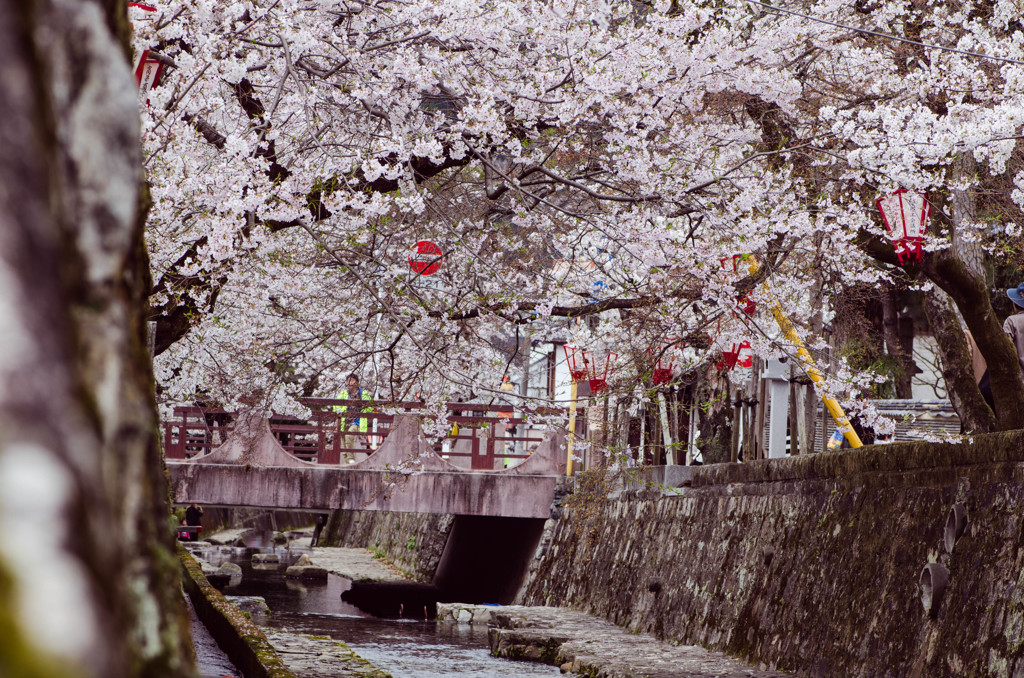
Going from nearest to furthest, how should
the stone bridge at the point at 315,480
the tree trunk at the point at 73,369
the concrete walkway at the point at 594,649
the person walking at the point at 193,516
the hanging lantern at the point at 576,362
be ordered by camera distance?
the tree trunk at the point at 73,369
the concrete walkway at the point at 594,649
the hanging lantern at the point at 576,362
the stone bridge at the point at 315,480
the person walking at the point at 193,516

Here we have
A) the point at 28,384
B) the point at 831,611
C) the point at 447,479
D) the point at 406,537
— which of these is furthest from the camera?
the point at 406,537

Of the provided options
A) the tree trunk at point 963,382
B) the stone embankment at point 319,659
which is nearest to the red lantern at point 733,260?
the tree trunk at point 963,382

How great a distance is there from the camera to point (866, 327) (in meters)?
14.0

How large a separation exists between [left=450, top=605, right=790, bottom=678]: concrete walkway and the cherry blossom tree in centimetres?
282

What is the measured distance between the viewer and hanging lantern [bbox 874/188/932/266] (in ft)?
24.1

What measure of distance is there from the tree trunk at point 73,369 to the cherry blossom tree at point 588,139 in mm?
5523

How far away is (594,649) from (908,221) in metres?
6.26

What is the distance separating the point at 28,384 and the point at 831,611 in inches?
347

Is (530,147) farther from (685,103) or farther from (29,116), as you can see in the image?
(29,116)

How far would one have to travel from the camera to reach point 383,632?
55.0 ft

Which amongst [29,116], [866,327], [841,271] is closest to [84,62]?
[29,116]

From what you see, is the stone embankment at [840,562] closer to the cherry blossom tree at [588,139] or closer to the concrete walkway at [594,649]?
the concrete walkway at [594,649]

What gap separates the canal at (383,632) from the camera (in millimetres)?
12492

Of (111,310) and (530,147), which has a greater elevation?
(530,147)
